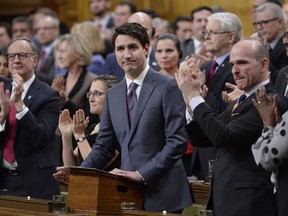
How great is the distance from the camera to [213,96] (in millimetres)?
5957

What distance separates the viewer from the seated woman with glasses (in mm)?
5609

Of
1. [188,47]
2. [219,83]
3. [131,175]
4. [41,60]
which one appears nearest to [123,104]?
[131,175]

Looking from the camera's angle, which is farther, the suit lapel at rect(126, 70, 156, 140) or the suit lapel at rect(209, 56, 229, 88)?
the suit lapel at rect(209, 56, 229, 88)

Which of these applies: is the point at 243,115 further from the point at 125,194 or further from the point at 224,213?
the point at 125,194

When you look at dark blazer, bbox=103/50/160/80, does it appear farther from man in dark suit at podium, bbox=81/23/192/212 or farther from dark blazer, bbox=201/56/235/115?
man in dark suit at podium, bbox=81/23/192/212

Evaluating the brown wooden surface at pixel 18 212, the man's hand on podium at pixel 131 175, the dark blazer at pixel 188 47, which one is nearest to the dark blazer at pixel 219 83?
the man's hand on podium at pixel 131 175

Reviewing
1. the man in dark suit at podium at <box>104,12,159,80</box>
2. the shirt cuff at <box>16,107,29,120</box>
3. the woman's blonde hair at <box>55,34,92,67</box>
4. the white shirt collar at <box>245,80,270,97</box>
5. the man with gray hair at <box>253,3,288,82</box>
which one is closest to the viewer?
the white shirt collar at <box>245,80,270,97</box>

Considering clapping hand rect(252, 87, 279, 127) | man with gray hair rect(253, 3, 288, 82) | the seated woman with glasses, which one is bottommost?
the seated woman with glasses

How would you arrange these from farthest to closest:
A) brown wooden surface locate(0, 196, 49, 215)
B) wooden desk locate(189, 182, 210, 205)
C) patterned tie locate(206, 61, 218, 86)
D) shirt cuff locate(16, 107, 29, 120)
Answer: patterned tie locate(206, 61, 218, 86), shirt cuff locate(16, 107, 29, 120), wooden desk locate(189, 182, 210, 205), brown wooden surface locate(0, 196, 49, 215)

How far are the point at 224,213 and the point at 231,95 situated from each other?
1.05 meters

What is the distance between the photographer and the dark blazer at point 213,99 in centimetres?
594

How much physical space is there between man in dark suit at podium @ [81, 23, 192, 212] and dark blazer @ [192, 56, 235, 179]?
1013mm

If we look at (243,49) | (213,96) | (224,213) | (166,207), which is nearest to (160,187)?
(166,207)

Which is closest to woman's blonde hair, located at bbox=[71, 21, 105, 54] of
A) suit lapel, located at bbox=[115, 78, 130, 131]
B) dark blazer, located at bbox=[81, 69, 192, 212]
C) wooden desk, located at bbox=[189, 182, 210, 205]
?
wooden desk, located at bbox=[189, 182, 210, 205]
